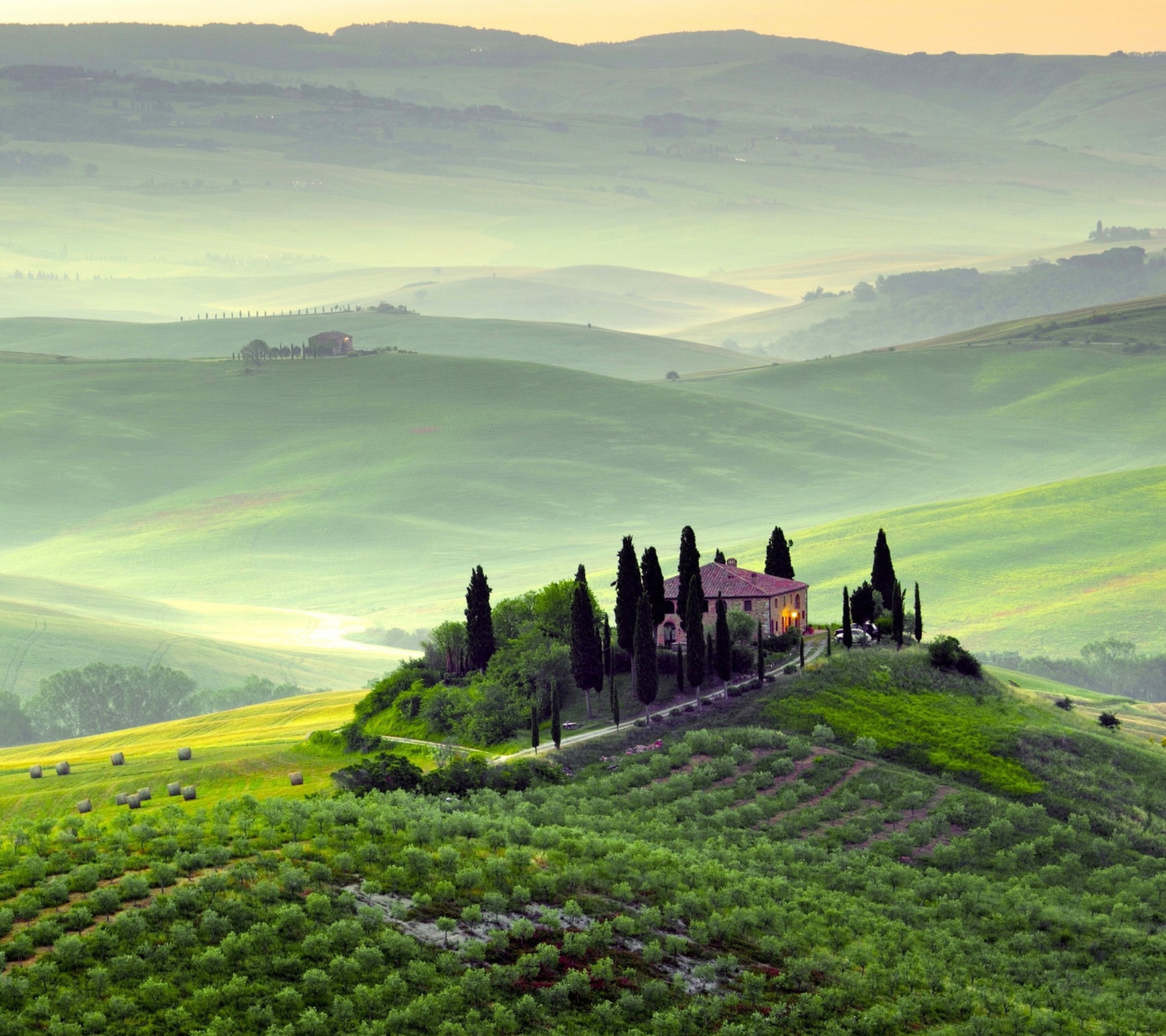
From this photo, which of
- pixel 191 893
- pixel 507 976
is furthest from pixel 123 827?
pixel 507 976

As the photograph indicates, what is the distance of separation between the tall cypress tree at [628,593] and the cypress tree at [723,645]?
5.34 metres

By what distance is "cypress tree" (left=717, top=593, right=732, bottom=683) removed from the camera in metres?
97.1

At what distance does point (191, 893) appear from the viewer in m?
59.9

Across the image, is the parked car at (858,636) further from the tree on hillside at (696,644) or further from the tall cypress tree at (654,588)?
the tree on hillside at (696,644)

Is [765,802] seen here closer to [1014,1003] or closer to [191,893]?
[1014,1003]

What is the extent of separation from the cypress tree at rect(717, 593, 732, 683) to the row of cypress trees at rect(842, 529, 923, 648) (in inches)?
333

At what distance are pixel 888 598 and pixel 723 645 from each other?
25740mm

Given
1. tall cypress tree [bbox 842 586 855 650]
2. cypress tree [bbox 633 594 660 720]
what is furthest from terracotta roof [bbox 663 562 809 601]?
cypress tree [bbox 633 594 660 720]

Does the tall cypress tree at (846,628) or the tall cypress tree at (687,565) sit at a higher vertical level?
the tall cypress tree at (687,565)

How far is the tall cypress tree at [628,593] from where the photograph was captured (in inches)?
3974

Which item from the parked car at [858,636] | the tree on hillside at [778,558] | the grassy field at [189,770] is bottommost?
the grassy field at [189,770]

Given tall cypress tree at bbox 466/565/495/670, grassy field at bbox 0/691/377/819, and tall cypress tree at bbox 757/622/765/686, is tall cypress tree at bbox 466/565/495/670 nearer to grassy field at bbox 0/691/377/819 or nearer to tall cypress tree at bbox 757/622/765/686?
grassy field at bbox 0/691/377/819

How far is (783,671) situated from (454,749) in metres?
21.9

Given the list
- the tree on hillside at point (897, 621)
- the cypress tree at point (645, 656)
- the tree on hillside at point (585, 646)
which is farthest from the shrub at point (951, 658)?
the tree on hillside at point (585, 646)
